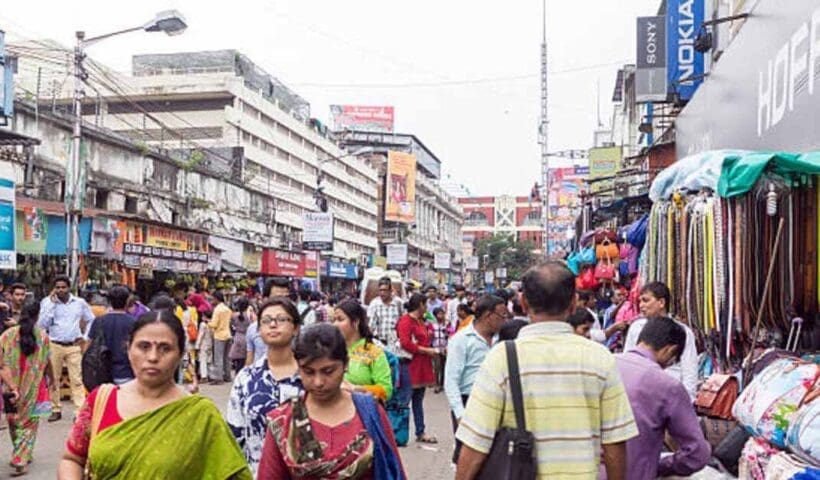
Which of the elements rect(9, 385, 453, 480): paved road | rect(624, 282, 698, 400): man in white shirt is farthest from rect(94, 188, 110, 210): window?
rect(624, 282, 698, 400): man in white shirt

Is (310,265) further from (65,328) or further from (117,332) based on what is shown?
(117,332)

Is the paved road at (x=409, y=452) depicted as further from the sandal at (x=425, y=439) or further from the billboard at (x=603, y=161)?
the billboard at (x=603, y=161)

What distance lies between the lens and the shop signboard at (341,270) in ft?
144

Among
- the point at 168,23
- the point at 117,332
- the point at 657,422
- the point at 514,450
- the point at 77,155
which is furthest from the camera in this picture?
the point at 77,155

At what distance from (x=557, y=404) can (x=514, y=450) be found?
0.22 m

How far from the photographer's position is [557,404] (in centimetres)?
299

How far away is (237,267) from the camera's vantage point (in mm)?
27391

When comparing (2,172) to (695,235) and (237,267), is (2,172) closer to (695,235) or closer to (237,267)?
(237,267)

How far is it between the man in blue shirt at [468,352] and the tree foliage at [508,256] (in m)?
66.7

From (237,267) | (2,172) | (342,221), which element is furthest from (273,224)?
(342,221)

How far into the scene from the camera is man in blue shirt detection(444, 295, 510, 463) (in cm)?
651

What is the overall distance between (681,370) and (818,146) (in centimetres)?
160

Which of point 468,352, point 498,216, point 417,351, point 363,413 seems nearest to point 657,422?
point 363,413

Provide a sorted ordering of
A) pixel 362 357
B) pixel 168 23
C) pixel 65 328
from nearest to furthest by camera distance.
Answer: pixel 362 357 < pixel 65 328 < pixel 168 23
